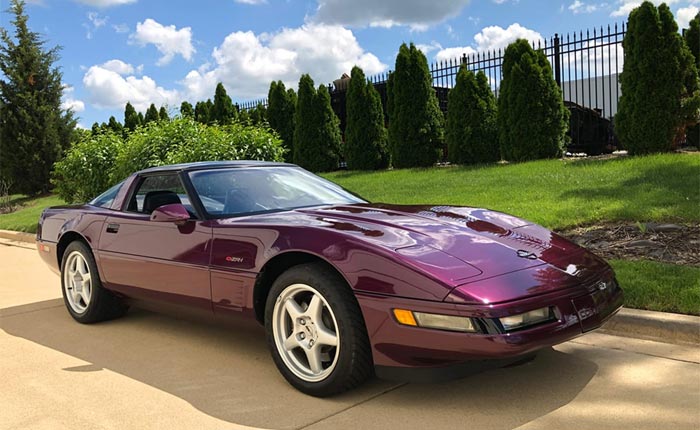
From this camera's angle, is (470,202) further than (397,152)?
No

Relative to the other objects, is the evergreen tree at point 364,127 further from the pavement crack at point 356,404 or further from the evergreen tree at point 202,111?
the pavement crack at point 356,404

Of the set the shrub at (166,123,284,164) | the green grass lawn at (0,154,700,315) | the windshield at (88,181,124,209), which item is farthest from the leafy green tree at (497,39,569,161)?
the windshield at (88,181,124,209)

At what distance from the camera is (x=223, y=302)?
3684 mm

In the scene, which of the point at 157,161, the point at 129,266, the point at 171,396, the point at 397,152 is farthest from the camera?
the point at 397,152

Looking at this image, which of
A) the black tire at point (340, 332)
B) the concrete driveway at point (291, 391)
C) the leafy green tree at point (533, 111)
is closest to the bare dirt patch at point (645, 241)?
the concrete driveway at point (291, 391)

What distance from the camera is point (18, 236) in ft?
38.8

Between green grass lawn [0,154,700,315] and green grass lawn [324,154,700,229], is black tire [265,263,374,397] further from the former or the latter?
green grass lawn [324,154,700,229]

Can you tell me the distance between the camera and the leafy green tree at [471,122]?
1324 cm

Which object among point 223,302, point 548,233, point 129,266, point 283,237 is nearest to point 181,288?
point 223,302

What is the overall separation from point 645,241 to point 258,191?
147 inches

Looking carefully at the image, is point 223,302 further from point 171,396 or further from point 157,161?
point 157,161

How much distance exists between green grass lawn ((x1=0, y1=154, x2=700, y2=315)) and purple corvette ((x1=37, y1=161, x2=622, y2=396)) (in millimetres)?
1374

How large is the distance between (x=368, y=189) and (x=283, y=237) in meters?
8.34

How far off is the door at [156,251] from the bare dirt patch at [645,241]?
3.66 meters
